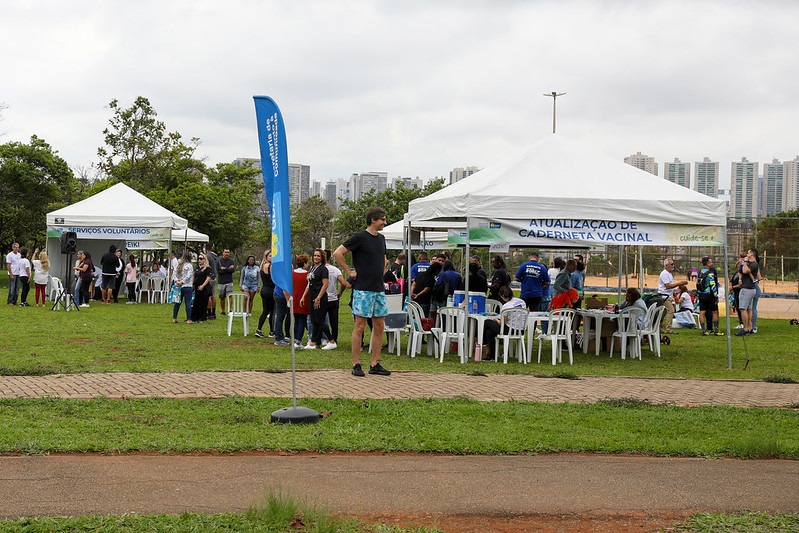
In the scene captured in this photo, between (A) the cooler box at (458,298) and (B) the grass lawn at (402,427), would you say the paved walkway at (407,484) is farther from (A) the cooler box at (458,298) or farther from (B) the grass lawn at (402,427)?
(A) the cooler box at (458,298)

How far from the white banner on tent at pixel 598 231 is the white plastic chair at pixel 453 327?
114 cm

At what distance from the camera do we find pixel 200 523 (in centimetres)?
499

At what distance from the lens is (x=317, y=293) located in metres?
14.6

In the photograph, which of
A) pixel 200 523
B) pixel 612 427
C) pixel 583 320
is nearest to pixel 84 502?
pixel 200 523

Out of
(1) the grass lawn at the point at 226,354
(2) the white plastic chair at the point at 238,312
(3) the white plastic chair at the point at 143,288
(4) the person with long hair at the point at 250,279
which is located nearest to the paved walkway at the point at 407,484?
(1) the grass lawn at the point at 226,354

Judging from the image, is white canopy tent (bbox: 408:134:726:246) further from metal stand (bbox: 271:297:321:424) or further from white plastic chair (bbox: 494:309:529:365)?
metal stand (bbox: 271:297:321:424)

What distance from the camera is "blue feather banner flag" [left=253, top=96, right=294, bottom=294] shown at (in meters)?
7.83

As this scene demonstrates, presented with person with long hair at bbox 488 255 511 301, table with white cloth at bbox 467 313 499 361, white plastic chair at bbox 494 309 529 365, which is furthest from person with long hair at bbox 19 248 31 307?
white plastic chair at bbox 494 309 529 365

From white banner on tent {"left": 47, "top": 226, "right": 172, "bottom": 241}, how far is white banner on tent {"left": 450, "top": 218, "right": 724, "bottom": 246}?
1656 centimetres

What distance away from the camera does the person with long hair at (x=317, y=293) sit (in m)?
14.4

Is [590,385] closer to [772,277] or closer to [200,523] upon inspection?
[200,523]

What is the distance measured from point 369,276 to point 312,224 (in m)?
51.7

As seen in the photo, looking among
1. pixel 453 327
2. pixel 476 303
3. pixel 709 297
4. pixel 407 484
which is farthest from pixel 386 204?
pixel 407 484

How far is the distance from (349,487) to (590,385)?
5743 millimetres
